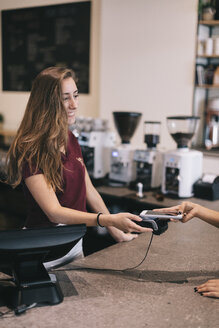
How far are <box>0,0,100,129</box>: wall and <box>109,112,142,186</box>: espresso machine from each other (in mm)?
1998

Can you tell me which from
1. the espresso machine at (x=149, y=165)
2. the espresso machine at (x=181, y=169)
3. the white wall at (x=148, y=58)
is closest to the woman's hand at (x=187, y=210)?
the espresso machine at (x=181, y=169)

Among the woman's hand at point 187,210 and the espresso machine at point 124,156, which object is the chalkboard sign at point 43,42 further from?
the woman's hand at point 187,210

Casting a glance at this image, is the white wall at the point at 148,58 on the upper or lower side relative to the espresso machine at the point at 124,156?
upper

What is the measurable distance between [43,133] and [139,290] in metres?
0.71

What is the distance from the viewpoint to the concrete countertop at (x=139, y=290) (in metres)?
1.17

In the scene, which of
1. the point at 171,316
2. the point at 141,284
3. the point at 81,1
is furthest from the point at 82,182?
the point at 81,1

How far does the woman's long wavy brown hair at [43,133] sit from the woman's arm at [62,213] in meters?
0.04

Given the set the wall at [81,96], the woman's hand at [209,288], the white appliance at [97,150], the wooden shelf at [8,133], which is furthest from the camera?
the wooden shelf at [8,133]

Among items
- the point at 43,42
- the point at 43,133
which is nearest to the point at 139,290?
the point at 43,133

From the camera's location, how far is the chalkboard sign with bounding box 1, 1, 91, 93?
5.17 m

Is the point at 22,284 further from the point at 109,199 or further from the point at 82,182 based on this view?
the point at 109,199

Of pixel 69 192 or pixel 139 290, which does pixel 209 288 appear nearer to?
pixel 139 290

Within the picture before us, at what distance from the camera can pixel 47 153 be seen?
162 cm

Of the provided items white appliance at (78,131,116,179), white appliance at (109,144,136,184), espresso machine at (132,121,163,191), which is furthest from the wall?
espresso machine at (132,121,163,191)
